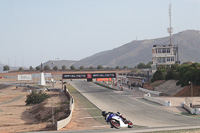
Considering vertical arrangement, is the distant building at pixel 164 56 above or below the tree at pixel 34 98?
above

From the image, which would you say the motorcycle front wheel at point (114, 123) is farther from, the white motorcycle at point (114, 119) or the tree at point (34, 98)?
the tree at point (34, 98)

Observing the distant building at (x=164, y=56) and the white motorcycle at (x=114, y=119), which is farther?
the distant building at (x=164, y=56)

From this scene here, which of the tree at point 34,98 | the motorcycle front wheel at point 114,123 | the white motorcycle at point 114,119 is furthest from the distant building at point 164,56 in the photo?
the motorcycle front wheel at point 114,123

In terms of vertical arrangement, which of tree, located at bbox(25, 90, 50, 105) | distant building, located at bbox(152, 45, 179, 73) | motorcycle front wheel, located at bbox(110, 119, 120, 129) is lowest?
tree, located at bbox(25, 90, 50, 105)

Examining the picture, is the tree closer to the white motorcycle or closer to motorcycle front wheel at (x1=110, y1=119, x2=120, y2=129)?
the white motorcycle

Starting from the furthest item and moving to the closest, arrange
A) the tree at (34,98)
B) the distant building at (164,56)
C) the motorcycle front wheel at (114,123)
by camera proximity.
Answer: the distant building at (164,56) < the tree at (34,98) < the motorcycle front wheel at (114,123)

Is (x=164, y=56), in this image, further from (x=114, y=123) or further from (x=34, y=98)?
(x=114, y=123)

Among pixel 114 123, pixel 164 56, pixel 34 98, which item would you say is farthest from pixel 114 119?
pixel 164 56

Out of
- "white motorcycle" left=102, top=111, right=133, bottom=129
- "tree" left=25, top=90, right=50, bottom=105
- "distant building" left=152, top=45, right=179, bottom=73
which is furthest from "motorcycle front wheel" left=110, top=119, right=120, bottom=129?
"distant building" left=152, top=45, right=179, bottom=73

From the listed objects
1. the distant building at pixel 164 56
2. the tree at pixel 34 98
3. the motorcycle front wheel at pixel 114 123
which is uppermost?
the distant building at pixel 164 56

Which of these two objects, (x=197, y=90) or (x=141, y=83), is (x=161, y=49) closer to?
(x=141, y=83)

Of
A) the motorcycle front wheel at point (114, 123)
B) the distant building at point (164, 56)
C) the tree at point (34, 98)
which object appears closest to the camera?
the motorcycle front wheel at point (114, 123)

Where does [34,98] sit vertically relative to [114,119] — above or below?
below

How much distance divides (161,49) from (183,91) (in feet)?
103
